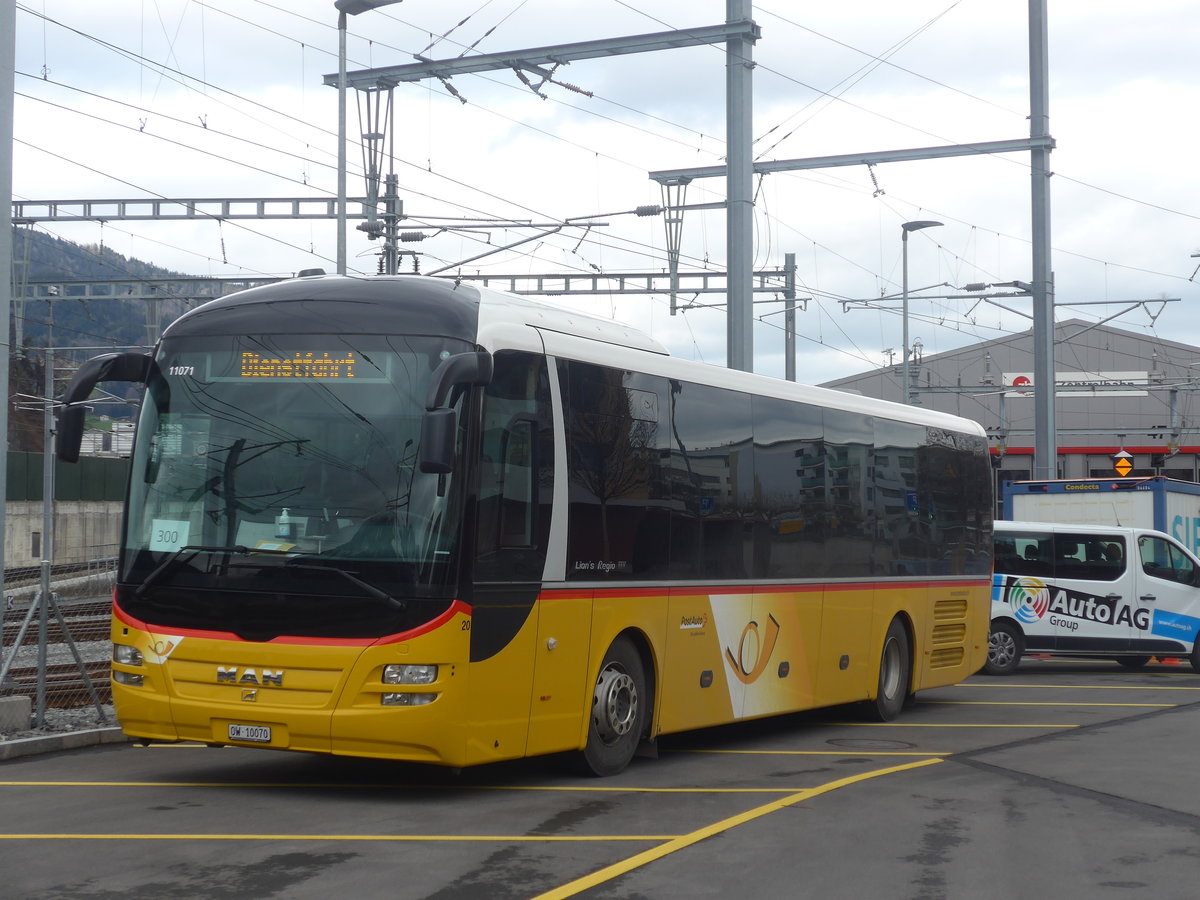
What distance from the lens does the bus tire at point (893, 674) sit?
608 inches

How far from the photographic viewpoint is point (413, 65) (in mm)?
21469

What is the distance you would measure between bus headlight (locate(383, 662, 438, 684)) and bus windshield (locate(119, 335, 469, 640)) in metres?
0.23

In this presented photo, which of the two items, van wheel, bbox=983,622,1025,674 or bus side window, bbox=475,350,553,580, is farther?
van wheel, bbox=983,622,1025,674

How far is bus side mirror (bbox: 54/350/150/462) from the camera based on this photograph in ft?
31.1

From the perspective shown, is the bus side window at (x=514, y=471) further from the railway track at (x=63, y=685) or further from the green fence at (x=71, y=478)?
the green fence at (x=71, y=478)

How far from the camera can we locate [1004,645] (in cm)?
2158

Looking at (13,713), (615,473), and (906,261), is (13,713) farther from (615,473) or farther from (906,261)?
(906,261)

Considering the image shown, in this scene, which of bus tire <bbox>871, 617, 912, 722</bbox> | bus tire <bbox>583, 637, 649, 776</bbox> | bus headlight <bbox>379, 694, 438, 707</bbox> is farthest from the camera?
bus tire <bbox>871, 617, 912, 722</bbox>

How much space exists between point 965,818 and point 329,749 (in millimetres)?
3730

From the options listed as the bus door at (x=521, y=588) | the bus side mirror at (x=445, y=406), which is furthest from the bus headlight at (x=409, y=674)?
the bus side mirror at (x=445, y=406)

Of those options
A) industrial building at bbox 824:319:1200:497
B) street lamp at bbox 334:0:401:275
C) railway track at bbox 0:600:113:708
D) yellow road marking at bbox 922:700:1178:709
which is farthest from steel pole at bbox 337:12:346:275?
industrial building at bbox 824:319:1200:497

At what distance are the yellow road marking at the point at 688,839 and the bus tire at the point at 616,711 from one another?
1345 mm

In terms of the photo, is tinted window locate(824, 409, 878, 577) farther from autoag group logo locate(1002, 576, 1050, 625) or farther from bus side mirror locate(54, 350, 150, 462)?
autoag group logo locate(1002, 576, 1050, 625)

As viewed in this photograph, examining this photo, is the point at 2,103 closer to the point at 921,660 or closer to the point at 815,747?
the point at 815,747
